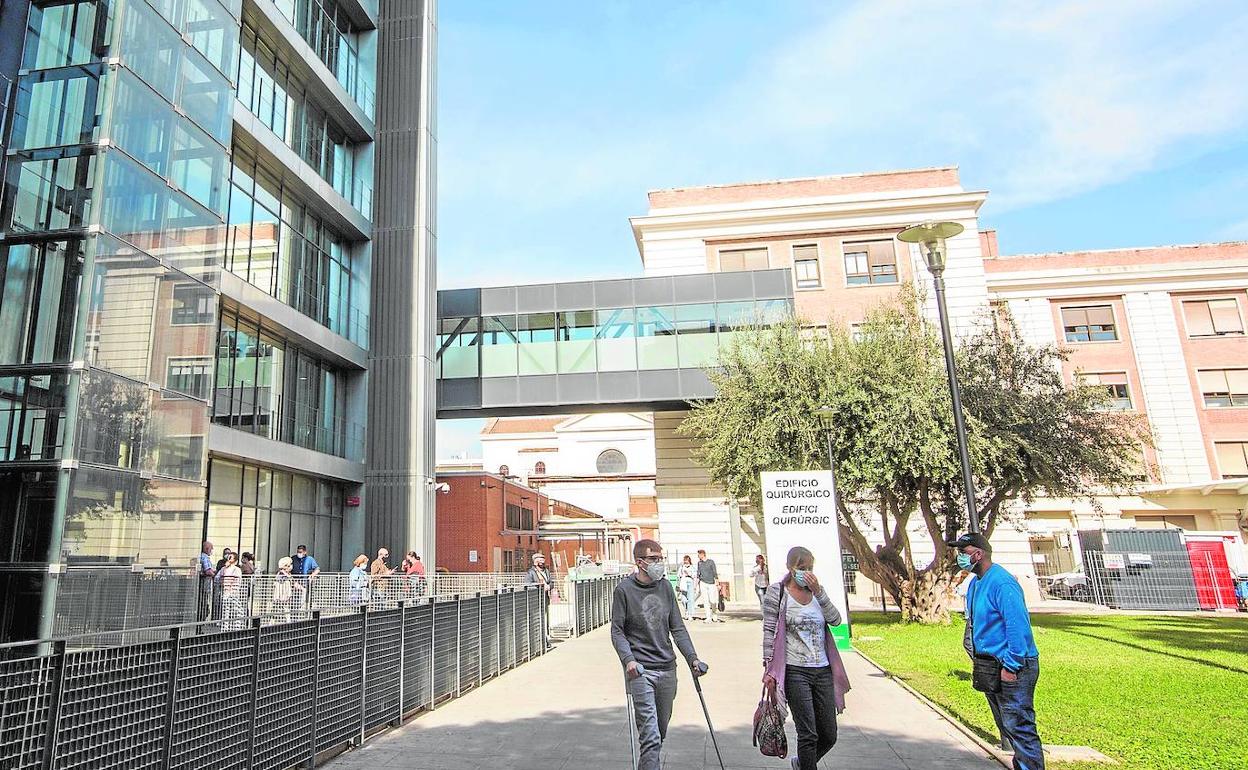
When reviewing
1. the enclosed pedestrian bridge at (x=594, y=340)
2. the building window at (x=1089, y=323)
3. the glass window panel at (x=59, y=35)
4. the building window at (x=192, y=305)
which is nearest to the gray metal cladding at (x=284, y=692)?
the building window at (x=192, y=305)

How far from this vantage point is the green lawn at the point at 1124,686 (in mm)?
6714

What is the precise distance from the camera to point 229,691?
534 centimetres

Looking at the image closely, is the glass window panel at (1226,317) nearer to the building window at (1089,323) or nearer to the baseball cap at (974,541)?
the building window at (1089,323)

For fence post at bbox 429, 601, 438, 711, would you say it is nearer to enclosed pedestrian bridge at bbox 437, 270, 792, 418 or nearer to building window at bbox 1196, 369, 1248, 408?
enclosed pedestrian bridge at bbox 437, 270, 792, 418

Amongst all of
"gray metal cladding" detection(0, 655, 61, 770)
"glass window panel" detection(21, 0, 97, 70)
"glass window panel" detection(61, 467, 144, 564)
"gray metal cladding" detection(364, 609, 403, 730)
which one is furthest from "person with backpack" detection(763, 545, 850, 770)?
"glass window panel" detection(21, 0, 97, 70)

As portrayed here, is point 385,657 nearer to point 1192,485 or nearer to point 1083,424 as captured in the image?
point 1083,424

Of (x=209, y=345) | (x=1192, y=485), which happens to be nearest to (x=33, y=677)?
(x=209, y=345)

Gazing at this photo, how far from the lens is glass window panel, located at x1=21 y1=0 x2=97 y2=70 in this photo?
11.6 meters

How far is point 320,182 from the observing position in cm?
2194

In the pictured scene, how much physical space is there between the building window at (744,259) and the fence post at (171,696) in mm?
28852

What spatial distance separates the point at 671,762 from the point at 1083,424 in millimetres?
16327

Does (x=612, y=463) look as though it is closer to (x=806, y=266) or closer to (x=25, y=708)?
(x=806, y=266)

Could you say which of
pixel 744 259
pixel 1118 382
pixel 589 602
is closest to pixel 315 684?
pixel 589 602

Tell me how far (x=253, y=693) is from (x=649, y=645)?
9.34ft
